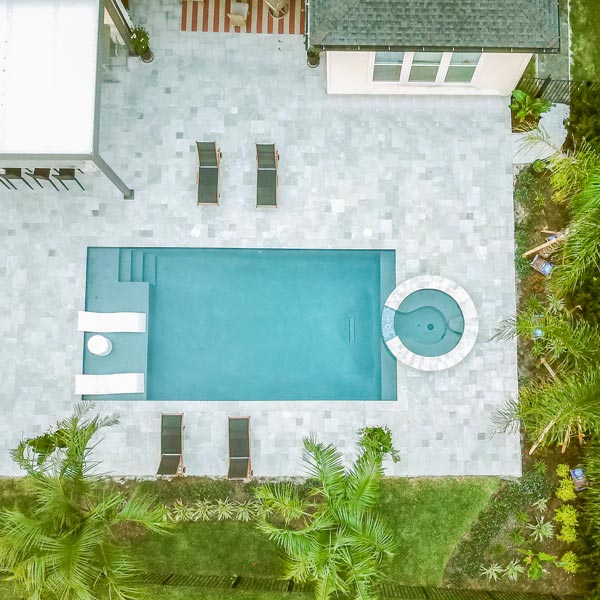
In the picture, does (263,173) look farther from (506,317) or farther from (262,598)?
(262,598)

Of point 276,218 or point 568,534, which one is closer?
point 568,534

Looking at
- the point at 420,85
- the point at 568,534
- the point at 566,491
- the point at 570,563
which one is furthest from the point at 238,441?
the point at 420,85

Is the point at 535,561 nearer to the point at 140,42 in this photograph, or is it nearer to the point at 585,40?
the point at 585,40

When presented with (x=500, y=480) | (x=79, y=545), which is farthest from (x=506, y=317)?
(x=79, y=545)

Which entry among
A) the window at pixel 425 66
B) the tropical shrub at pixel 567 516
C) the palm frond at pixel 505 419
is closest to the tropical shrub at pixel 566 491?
the tropical shrub at pixel 567 516

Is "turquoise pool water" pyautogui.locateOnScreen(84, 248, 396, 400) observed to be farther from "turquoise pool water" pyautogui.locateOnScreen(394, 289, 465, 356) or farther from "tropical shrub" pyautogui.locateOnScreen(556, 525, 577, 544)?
"tropical shrub" pyautogui.locateOnScreen(556, 525, 577, 544)
